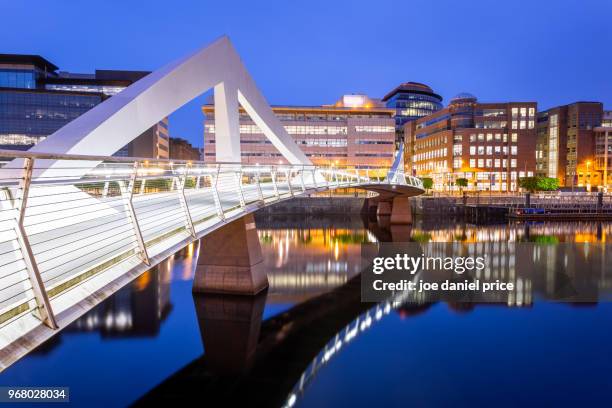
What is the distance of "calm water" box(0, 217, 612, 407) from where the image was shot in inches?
375

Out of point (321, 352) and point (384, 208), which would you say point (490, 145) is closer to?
point (384, 208)

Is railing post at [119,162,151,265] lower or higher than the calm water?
higher

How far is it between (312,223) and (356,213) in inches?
356

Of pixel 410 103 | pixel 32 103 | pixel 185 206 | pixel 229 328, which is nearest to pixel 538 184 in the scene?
pixel 229 328

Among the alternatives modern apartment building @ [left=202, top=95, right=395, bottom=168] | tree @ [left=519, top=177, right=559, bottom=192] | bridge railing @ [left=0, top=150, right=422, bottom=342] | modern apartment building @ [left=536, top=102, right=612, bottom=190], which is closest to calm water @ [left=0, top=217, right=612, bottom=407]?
bridge railing @ [left=0, top=150, right=422, bottom=342]

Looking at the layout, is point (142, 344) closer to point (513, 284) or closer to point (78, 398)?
point (78, 398)

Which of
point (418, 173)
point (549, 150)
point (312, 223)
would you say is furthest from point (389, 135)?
point (549, 150)

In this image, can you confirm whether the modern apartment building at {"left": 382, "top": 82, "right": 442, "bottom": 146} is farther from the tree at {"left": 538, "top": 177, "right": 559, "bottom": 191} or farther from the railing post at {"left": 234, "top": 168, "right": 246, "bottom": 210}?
the railing post at {"left": 234, "top": 168, "right": 246, "bottom": 210}

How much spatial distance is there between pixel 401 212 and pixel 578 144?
71.4 meters

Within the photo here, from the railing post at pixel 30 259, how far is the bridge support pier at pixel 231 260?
427 inches

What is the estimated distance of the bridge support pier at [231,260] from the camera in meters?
14.6

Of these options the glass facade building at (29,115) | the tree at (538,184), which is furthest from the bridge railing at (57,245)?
the tree at (538,184)

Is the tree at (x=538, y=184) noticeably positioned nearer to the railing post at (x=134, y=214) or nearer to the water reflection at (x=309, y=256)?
the water reflection at (x=309, y=256)

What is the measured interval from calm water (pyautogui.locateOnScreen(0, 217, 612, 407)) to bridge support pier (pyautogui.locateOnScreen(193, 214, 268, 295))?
0.54 m
